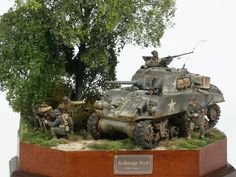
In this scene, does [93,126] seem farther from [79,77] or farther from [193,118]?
[79,77]

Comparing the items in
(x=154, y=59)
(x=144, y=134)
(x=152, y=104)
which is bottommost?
(x=144, y=134)

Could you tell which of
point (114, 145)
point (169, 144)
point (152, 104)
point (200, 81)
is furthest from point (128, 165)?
point (200, 81)

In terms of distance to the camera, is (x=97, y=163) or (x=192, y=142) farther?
(x=192, y=142)

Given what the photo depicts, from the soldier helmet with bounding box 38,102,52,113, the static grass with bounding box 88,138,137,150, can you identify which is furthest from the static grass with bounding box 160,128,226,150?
the soldier helmet with bounding box 38,102,52,113

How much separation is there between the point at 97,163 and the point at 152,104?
7.31 feet

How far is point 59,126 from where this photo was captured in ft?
66.1

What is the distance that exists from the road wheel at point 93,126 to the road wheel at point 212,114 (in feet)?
12.7

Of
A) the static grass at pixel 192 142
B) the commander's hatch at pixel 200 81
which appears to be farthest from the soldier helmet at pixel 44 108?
the commander's hatch at pixel 200 81

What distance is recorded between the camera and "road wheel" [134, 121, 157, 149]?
19.2 metres

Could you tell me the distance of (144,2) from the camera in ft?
72.2

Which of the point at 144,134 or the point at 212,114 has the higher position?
the point at 212,114

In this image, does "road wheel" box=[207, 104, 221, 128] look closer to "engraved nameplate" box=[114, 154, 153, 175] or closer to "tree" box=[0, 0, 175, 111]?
"tree" box=[0, 0, 175, 111]

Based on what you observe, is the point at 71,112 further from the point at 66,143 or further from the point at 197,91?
the point at 197,91

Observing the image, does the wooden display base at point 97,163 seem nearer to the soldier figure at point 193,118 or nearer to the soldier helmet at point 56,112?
the soldier figure at point 193,118
